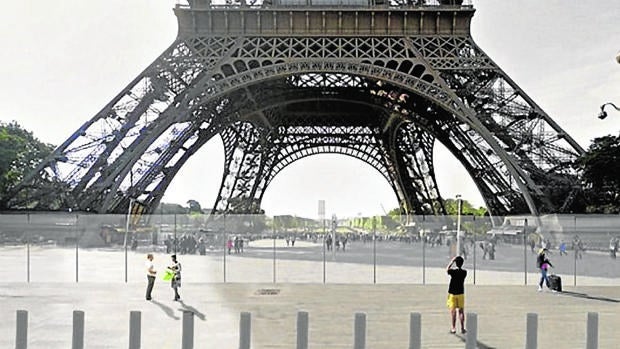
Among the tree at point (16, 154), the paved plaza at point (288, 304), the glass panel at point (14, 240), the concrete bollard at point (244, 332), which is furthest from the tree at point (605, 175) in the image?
the concrete bollard at point (244, 332)

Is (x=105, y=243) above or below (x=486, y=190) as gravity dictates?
below

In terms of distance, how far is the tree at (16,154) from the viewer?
184ft

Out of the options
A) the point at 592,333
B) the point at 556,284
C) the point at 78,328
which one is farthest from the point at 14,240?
the point at 592,333

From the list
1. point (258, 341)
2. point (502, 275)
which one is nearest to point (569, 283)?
point (502, 275)

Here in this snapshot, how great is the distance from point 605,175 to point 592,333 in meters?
42.3

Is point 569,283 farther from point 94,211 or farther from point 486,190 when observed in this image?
point 94,211

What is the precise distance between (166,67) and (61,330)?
26.6 m

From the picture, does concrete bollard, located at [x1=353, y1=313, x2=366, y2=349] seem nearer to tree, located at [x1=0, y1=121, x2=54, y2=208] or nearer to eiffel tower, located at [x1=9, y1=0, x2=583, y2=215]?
eiffel tower, located at [x1=9, y1=0, x2=583, y2=215]

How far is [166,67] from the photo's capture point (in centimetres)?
3812

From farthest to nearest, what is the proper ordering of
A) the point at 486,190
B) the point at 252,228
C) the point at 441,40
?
1. the point at 486,190
2. the point at 441,40
3. the point at 252,228

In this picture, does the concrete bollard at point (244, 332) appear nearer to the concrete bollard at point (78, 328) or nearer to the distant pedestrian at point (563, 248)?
the concrete bollard at point (78, 328)

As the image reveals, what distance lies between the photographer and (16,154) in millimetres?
59031

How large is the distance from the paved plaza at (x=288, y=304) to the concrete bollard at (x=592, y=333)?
3.49m

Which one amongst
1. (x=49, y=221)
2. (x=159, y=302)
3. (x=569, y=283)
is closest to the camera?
(x=159, y=302)
